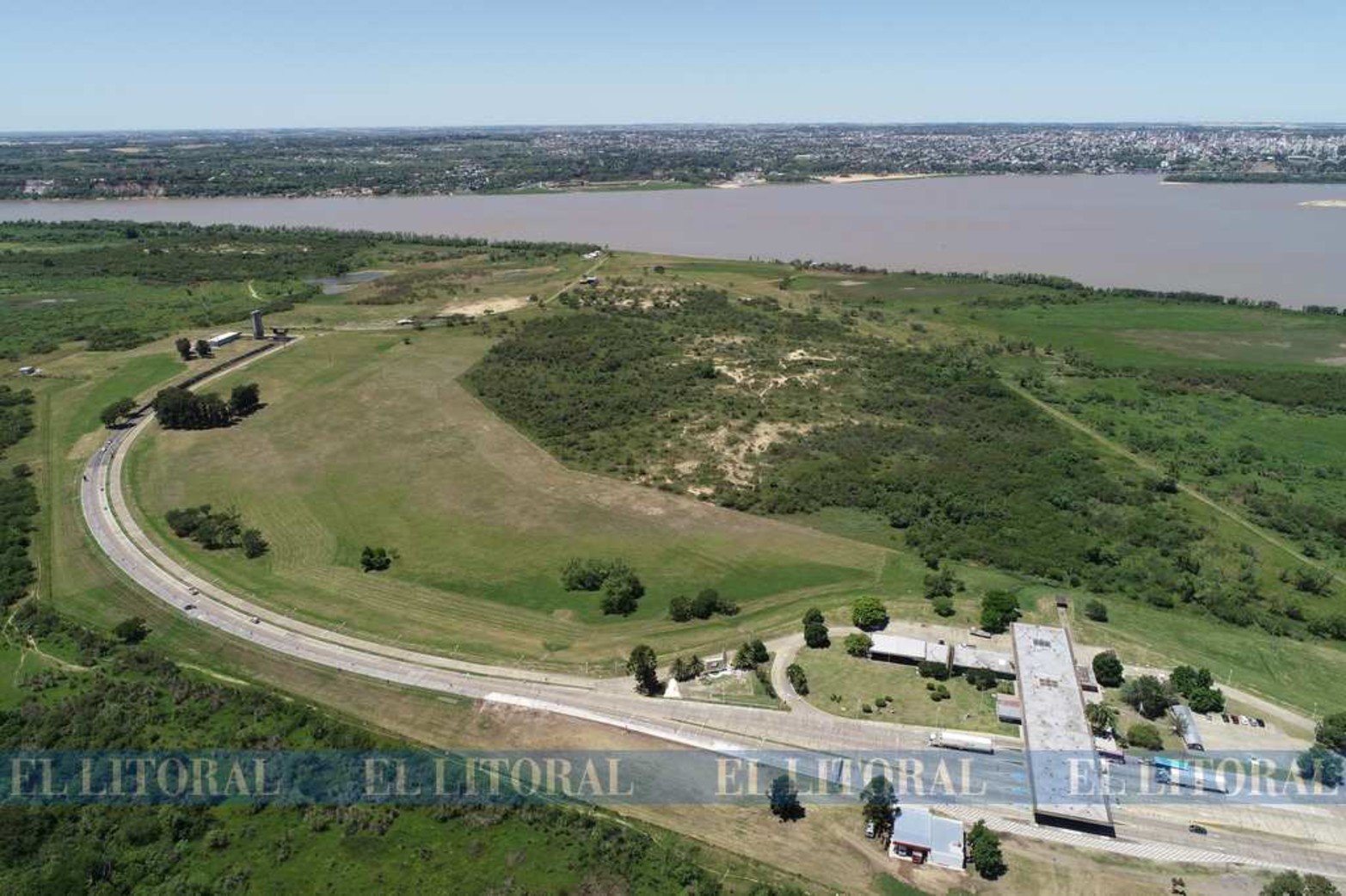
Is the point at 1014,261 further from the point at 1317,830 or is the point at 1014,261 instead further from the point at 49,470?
the point at 49,470

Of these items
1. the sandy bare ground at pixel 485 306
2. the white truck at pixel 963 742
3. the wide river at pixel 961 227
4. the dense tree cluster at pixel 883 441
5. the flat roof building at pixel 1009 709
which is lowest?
the white truck at pixel 963 742

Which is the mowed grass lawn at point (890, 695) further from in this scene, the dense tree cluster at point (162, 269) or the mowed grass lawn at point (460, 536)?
the dense tree cluster at point (162, 269)

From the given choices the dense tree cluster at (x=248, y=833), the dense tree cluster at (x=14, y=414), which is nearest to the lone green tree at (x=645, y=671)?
the dense tree cluster at (x=248, y=833)

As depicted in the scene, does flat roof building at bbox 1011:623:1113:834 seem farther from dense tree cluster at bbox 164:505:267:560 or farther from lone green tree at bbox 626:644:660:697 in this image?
dense tree cluster at bbox 164:505:267:560

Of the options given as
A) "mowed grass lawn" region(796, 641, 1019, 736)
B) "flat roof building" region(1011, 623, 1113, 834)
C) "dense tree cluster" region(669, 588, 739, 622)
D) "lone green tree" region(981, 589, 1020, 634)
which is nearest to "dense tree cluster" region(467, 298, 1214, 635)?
"lone green tree" region(981, 589, 1020, 634)

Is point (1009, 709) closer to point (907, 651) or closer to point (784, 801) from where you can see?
point (907, 651)

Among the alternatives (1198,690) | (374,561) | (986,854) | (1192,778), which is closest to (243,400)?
(374,561)
